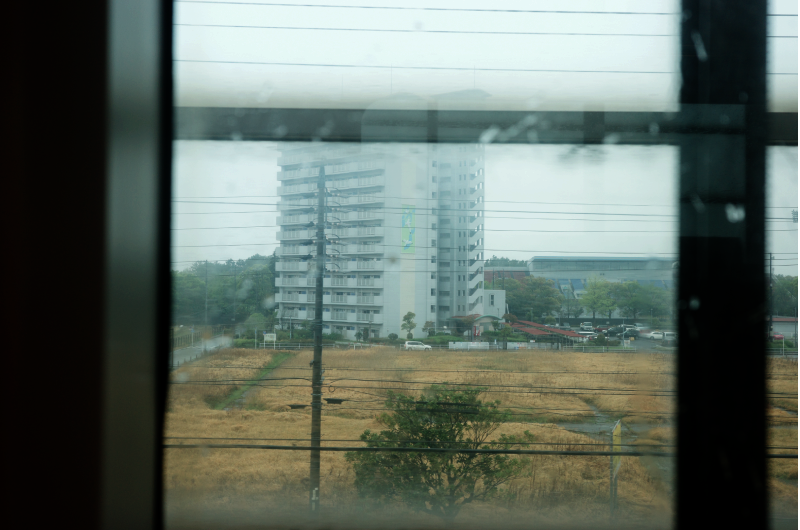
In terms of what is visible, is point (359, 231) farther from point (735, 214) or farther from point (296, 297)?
point (735, 214)

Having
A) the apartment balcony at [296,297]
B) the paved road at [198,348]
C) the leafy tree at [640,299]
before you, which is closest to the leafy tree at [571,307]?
the leafy tree at [640,299]

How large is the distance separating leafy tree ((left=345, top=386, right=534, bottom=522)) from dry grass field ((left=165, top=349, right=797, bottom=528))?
0.10 feet

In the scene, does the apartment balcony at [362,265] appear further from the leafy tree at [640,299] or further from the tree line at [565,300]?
the leafy tree at [640,299]

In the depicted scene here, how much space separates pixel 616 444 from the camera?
1239 millimetres

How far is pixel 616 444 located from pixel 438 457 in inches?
21.1

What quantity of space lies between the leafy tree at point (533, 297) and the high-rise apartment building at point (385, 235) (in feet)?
0.32

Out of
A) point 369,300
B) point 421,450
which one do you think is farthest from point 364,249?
point 421,450

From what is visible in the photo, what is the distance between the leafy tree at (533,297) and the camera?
4.18 feet

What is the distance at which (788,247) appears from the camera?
1168mm

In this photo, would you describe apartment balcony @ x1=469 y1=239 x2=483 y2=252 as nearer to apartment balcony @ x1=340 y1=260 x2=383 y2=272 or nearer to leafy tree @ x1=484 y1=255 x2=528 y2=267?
leafy tree @ x1=484 y1=255 x2=528 y2=267

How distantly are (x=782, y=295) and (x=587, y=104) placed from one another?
0.77 m

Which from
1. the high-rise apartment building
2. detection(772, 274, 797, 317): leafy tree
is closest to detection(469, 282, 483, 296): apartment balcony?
the high-rise apartment building

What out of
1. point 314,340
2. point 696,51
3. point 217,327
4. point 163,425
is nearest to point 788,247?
point 696,51

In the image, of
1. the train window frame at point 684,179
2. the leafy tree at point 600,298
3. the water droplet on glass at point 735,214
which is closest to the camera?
the train window frame at point 684,179
